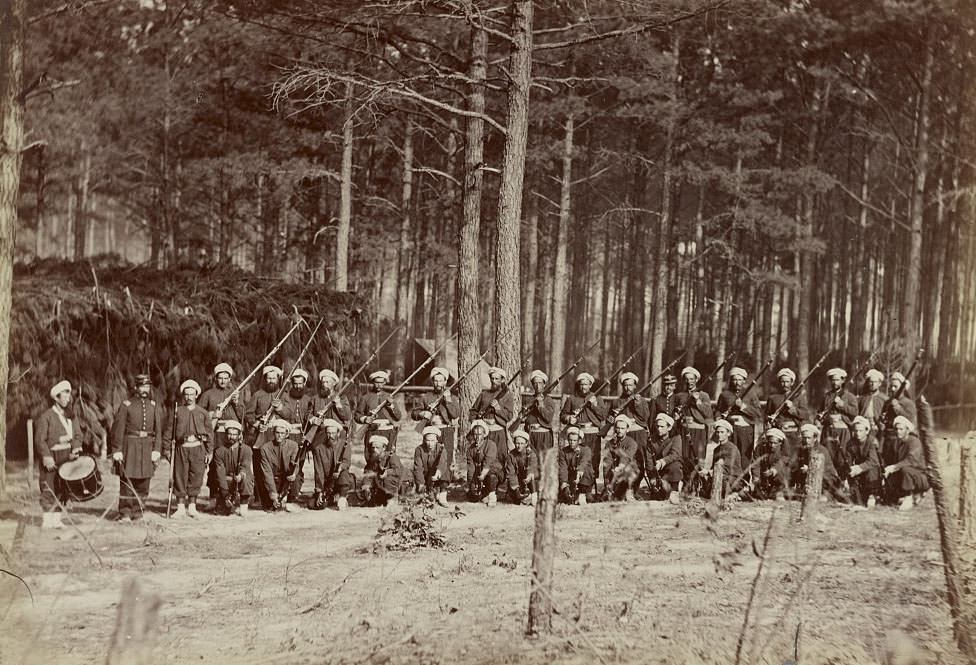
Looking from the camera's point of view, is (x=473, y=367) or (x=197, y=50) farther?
(x=197, y=50)

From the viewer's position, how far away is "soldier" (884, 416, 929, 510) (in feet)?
37.0

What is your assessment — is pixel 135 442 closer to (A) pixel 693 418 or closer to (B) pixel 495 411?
(B) pixel 495 411

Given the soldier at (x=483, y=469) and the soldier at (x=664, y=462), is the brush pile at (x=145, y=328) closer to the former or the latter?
the soldier at (x=483, y=469)

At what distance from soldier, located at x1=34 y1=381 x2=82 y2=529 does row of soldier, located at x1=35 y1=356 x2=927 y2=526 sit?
266 mm

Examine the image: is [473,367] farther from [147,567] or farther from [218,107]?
[218,107]

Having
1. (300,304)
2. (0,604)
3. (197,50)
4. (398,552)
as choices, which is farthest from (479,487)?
(197,50)

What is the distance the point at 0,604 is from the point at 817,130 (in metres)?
25.1

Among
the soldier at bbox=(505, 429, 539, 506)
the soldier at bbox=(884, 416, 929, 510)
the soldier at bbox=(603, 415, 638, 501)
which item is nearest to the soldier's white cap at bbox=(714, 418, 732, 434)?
the soldier at bbox=(603, 415, 638, 501)

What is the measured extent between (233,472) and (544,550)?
18.5 ft

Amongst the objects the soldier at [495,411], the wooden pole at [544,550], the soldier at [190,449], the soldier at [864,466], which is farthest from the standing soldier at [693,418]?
the wooden pole at [544,550]

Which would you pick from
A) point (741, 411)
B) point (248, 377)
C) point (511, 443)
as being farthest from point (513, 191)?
point (248, 377)

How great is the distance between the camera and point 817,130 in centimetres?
2692

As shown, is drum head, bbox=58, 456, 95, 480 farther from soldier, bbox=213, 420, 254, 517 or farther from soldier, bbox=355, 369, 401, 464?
soldier, bbox=355, 369, 401, 464

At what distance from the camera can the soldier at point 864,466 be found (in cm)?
1146
